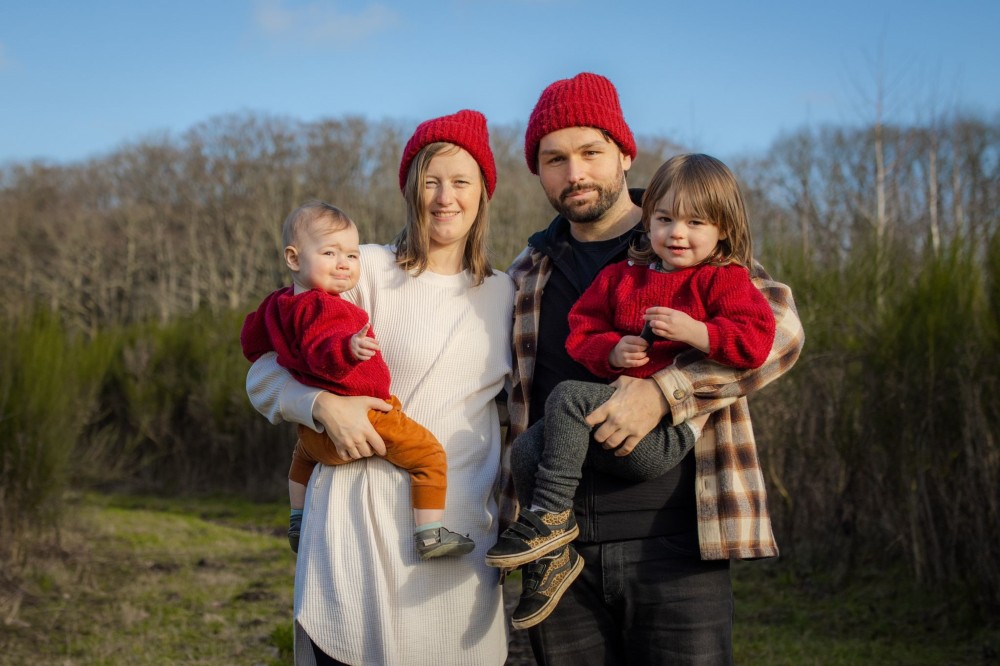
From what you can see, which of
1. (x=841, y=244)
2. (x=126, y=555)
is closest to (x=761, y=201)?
(x=841, y=244)

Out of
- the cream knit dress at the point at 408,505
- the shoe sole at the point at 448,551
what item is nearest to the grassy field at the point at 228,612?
the cream knit dress at the point at 408,505

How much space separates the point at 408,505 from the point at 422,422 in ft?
0.74

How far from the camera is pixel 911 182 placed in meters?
14.2

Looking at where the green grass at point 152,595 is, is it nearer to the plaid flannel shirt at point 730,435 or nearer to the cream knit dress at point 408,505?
the cream knit dress at point 408,505

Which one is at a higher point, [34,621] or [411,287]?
[411,287]

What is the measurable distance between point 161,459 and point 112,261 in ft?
53.9

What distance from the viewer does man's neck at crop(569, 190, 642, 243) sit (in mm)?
2721

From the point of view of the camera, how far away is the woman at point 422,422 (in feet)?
7.66

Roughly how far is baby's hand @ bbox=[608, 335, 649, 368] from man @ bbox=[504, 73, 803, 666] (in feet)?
0.16

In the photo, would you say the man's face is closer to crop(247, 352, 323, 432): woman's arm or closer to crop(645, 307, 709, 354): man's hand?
crop(645, 307, 709, 354): man's hand

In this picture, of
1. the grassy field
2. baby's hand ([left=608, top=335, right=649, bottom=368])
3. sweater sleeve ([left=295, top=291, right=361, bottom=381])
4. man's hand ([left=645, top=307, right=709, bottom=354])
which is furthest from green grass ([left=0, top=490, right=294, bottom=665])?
man's hand ([left=645, top=307, right=709, bottom=354])

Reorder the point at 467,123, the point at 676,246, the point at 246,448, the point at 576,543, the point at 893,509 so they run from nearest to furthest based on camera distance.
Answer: the point at 676,246, the point at 576,543, the point at 467,123, the point at 893,509, the point at 246,448

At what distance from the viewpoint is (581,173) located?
2.67 metres

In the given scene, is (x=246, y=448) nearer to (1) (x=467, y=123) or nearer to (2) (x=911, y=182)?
(1) (x=467, y=123)
